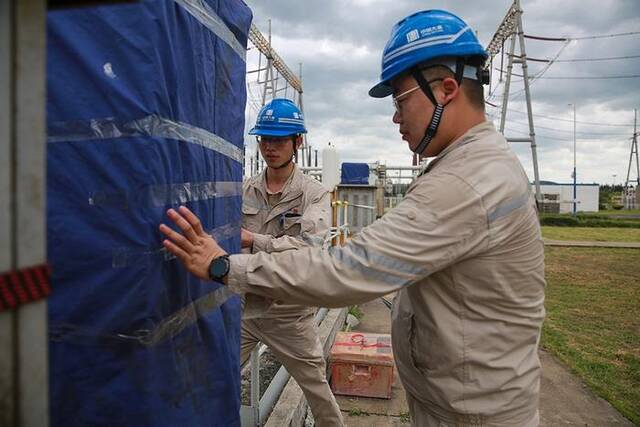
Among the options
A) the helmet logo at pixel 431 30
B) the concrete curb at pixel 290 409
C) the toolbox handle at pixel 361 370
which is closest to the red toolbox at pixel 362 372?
the toolbox handle at pixel 361 370

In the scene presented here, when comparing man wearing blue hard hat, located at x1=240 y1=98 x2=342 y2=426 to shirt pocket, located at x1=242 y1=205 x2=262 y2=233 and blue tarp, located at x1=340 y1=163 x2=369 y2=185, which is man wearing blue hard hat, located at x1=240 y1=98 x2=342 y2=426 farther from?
blue tarp, located at x1=340 y1=163 x2=369 y2=185

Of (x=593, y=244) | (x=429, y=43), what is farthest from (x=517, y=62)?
(x=429, y=43)

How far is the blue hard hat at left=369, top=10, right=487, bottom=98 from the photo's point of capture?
1.89m

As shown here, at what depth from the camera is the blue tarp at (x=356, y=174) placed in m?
13.3

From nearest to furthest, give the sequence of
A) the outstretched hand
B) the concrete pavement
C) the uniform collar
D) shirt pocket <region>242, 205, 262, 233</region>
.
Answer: the outstretched hand < the uniform collar < shirt pocket <region>242, 205, 262, 233</region> < the concrete pavement

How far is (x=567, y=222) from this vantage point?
3134 cm

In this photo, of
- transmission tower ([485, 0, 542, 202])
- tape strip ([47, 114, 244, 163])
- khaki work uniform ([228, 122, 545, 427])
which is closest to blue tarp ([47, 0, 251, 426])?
tape strip ([47, 114, 244, 163])

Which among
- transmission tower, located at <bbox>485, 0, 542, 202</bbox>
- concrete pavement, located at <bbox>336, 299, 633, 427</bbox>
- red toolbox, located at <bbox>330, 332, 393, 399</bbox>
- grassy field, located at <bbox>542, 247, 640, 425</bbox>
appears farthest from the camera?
transmission tower, located at <bbox>485, 0, 542, 202</bbox>

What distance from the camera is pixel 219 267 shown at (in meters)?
1.59

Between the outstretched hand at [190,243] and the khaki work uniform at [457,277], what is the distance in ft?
0.50

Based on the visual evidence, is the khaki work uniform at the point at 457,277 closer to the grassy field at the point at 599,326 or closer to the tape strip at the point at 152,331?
the tape strip at the point at 152,331

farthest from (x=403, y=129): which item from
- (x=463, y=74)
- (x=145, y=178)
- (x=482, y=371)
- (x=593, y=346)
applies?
(x=593, y=346)

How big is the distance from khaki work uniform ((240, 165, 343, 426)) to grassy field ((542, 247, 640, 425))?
305 cm

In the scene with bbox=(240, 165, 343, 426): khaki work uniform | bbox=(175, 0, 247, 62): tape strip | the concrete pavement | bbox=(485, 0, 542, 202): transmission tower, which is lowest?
the concrete pavement
